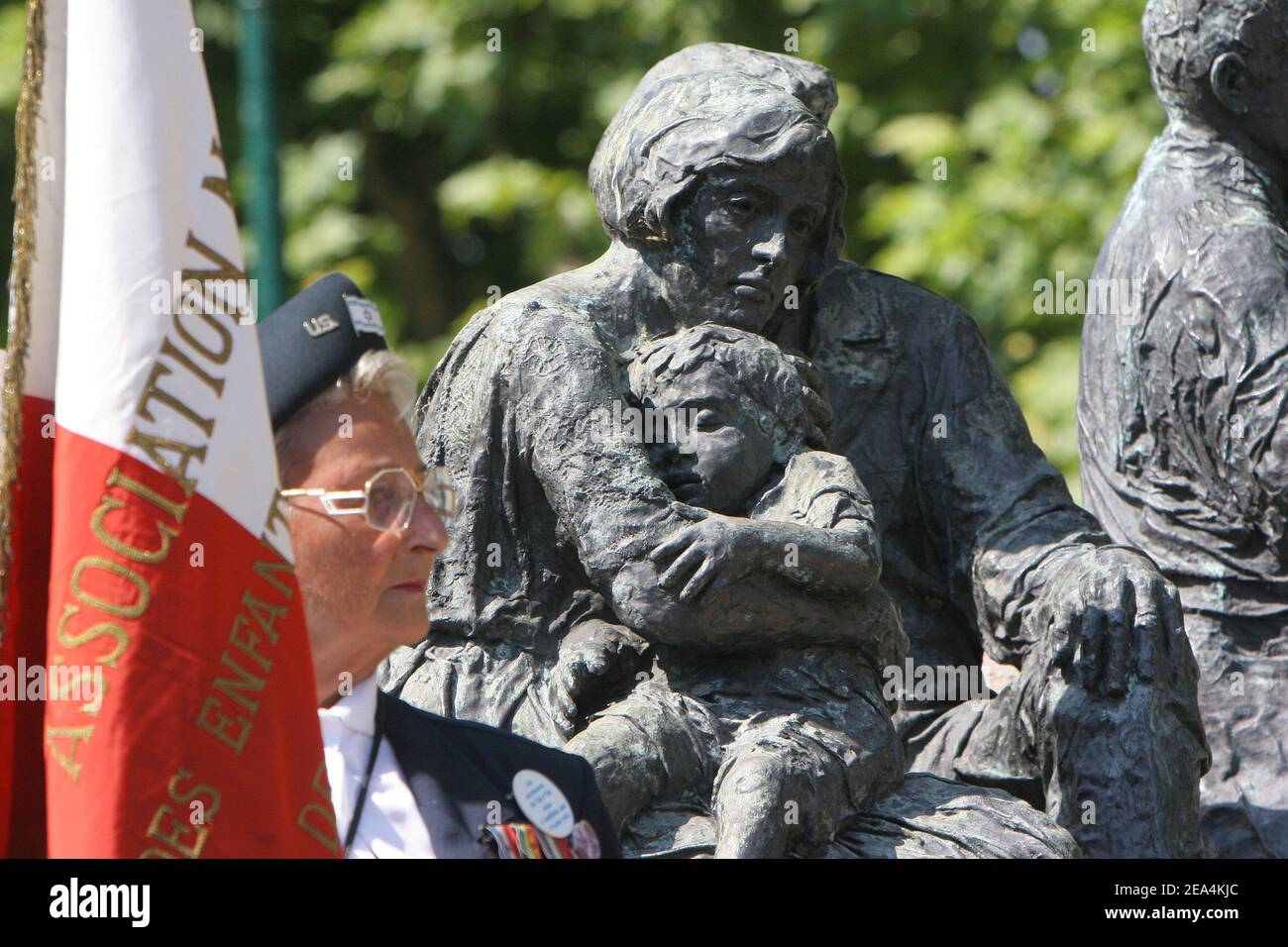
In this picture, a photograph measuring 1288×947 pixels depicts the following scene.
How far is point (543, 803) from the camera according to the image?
3309 mm

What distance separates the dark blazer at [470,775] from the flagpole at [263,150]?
5929 millimetres

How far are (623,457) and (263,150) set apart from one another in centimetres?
498

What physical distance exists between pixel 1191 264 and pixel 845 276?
3.31 feet

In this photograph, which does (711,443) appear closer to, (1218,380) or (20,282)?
(1218,380)

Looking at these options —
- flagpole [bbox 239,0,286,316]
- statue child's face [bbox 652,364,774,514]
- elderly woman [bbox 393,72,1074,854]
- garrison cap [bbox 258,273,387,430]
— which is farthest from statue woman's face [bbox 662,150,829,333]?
flagpole [bbox 239,0,286,316]

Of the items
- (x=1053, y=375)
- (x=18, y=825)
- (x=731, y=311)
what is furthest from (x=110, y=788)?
(x=1053, y=375)

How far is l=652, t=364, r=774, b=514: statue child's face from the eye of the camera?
4.71m

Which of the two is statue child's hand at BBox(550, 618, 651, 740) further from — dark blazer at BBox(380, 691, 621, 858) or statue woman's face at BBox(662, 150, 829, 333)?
dark blazer at BBox(380, 691, 621, 858)

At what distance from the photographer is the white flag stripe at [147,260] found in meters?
2.93

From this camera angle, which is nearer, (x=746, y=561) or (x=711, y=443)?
(x=746, y=561)

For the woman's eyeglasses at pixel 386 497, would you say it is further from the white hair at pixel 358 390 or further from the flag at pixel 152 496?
the flag at pixel 152 496

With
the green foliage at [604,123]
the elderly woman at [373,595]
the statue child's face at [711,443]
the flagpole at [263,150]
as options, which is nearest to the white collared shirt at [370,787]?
the elderly woman at [373,595]

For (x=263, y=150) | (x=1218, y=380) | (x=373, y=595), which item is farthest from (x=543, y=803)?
(x=263, y=150)

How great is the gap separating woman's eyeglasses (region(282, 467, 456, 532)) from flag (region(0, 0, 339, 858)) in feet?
0.84
